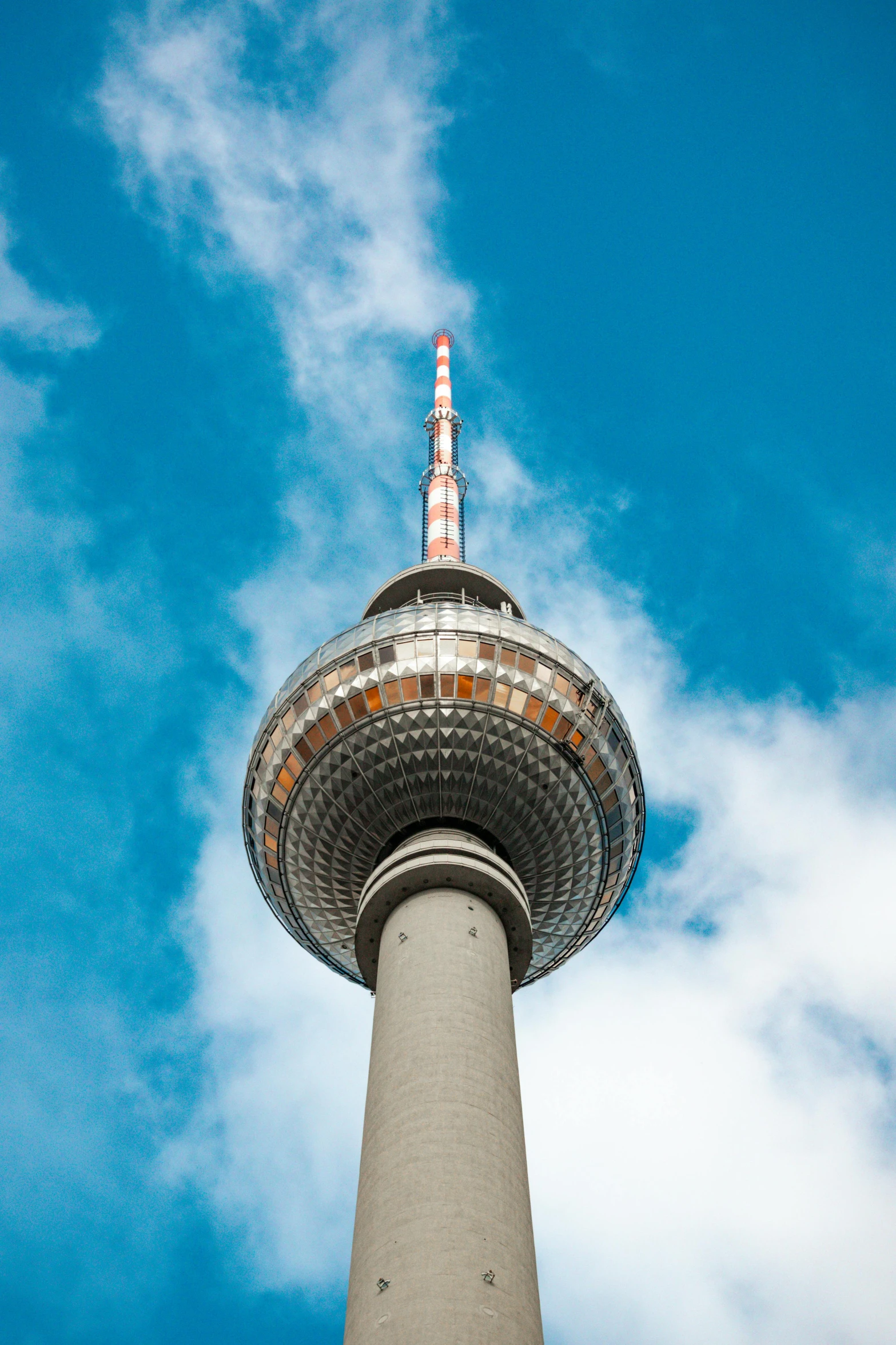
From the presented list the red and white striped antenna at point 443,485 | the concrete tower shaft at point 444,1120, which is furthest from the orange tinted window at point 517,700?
the red and white striped antenna at point 443,485

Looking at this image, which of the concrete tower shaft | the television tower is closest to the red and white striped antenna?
the television tower

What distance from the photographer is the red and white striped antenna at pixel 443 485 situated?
55062mm

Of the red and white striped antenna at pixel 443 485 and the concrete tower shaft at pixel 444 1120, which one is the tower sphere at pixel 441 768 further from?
the red and white striped antenna at pixel 443 485

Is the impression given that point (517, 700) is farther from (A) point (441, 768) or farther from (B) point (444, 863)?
(B) point (444, 863)

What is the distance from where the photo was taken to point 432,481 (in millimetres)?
60094

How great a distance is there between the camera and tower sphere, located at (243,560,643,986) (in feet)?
122

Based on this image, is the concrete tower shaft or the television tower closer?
the concrete tower shaft

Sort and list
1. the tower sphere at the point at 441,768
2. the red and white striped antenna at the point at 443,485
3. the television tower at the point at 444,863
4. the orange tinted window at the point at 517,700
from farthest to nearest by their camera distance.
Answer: the red and white striped antenna at the point at 443,485 → the orange tinted window at the point at 517,700 → the tower sphere at the point at 441,768 → the television tower at the point at 444,863

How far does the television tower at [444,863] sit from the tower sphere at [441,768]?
0.08 meters

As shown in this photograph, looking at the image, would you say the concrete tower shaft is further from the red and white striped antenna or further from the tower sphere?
the red and white striped antenna

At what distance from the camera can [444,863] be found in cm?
3431

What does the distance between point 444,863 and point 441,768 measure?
376 centimetres

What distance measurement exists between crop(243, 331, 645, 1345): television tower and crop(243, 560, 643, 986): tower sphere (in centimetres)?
8

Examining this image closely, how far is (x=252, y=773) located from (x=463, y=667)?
30.4ft
